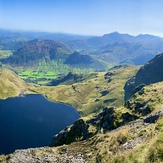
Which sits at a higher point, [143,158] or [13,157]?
[143,158]

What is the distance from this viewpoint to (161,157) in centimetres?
2291

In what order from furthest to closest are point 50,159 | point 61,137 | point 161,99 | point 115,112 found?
point 61,137, point 115,112, point 161,99, point 50,159

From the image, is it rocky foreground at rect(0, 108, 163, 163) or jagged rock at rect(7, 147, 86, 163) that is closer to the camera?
rocky foreground at rect(0, 108, 163, 163)

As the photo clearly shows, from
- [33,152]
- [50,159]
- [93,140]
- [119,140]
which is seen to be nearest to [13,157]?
[33,152]

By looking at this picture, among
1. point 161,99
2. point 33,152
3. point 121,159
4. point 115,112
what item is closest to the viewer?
point 121,159

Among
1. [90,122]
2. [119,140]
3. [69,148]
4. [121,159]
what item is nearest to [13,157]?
[69,148]

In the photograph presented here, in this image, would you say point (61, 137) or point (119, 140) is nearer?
point (119, 140)

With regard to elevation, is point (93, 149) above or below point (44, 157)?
above

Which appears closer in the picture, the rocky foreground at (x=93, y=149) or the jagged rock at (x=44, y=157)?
the rocky foreground at (x=93, y=149)

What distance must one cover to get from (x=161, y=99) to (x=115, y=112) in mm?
18441

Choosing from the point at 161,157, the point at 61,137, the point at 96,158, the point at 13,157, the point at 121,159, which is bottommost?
the point at 61,137

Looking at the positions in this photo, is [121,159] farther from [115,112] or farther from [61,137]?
[61,137]

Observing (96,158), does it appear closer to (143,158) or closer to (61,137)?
(143,158)

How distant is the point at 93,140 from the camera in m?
42.3
